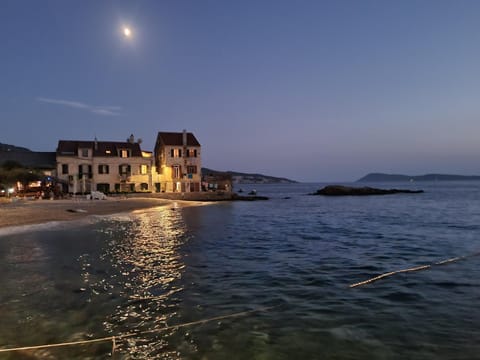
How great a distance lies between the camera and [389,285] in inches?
376

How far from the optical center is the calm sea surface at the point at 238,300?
5840mm

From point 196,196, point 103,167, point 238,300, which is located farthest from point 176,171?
point 238,300

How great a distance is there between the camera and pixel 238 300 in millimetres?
8289

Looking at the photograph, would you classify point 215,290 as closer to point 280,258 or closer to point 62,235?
point 280,258

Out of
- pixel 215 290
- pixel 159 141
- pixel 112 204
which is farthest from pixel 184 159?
pixel 215 290

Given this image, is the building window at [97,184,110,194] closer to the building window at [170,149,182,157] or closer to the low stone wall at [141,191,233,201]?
the low stone wall at [141,191,233,201]

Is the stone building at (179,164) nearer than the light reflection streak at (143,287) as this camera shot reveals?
No

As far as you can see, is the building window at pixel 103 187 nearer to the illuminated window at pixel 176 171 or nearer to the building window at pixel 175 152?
the illuminated window at pixel 176 171

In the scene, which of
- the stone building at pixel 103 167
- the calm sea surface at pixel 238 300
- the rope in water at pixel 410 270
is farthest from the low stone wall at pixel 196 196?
the rope in water at pixel 410 270

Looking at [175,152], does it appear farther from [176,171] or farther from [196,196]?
[196,196]

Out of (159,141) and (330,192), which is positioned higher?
(159,141)

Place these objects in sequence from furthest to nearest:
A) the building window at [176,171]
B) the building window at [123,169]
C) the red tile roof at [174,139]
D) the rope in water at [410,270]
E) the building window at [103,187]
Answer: the red tile roof at [174,139] → the building window at [176,171] → the building window at [123,169] → the building window at [103,187] → the rope in water at [410,270]

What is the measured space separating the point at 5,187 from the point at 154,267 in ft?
150

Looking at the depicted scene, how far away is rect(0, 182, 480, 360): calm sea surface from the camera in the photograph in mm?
5840
